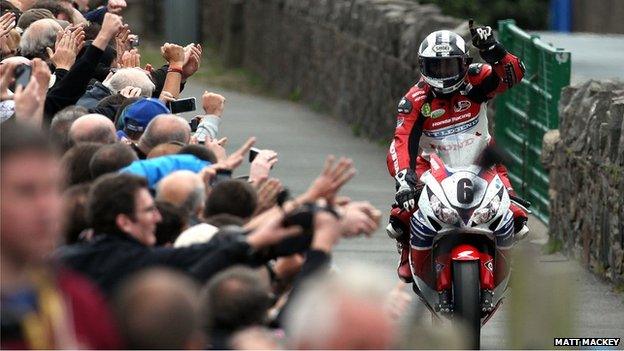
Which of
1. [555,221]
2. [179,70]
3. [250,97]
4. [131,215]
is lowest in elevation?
[250,97]

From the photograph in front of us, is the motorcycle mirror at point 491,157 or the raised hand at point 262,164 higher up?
the raised hand at point 262,164

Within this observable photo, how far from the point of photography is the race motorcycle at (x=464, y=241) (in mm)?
10766

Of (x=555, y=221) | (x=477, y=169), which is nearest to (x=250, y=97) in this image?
(x=555, y=221)

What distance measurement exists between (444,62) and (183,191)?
4.05 metres

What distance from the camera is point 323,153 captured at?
2344 cm

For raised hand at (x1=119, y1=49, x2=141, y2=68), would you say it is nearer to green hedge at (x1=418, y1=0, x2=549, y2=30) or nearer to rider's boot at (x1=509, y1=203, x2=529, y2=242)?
rider's boot at (x1=509, y1=203, x2=529, y2=242)

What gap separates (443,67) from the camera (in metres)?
11.5

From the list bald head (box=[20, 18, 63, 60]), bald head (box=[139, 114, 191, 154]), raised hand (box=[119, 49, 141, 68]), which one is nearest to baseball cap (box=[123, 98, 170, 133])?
bald head (box=[139, 114, 191, 154])

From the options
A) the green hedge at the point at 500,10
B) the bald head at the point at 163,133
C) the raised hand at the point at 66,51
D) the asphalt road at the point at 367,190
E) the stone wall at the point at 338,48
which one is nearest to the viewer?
the asphalt road at the point at 367,190

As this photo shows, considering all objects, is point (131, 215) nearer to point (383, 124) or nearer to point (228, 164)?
point (228, 164)

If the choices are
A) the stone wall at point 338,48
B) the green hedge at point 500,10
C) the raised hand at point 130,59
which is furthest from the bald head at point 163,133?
the green hedge at point 500,10

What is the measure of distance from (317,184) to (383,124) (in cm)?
1734

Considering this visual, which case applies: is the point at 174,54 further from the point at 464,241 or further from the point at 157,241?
the point at 157,241

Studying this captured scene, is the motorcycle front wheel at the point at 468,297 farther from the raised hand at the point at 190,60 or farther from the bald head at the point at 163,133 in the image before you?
the raised hand at the point at 190,60
